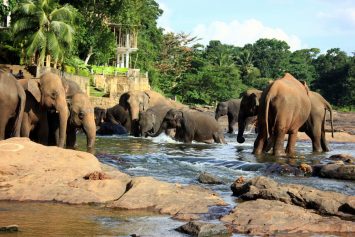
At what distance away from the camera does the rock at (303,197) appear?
7.75 meters

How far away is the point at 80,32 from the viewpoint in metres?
50.0

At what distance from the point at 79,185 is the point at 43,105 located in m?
5.15

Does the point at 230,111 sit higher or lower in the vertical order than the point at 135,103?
lower

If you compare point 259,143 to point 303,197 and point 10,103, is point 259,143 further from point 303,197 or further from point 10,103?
point 303,197

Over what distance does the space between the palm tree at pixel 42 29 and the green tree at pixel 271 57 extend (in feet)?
213

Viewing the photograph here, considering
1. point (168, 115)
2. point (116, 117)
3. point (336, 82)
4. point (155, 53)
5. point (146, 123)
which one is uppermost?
point (155, 53)

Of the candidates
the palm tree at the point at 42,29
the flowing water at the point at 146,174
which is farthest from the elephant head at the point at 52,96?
the palm tree at the point at 42,29

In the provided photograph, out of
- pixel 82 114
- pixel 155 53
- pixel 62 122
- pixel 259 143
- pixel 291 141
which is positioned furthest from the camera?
pixel 155 53

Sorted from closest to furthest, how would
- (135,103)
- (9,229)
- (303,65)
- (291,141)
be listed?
(9,229) < (291,141) < (135,103) < (303,65)

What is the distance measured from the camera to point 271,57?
10575 cm

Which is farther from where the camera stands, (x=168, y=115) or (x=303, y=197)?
(x=168, y=115)

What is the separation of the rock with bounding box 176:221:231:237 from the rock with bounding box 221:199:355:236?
0.24m

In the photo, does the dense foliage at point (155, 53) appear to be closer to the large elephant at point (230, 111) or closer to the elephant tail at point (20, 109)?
the large elephant at point (230, 111)

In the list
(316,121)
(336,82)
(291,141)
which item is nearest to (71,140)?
(291,141)
